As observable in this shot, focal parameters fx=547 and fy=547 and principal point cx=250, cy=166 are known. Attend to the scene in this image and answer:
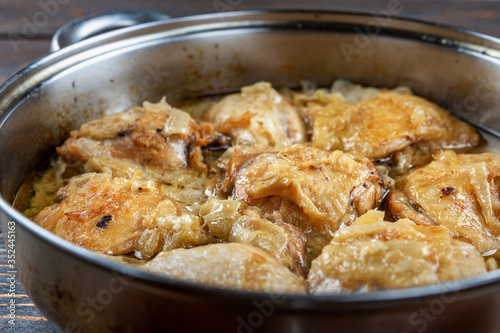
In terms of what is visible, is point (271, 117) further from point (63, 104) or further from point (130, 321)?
point (130, 321)

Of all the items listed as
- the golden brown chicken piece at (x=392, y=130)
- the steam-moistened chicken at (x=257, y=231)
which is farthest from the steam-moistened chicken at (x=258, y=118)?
the steam-moistened chicken at (x=257, y=231)

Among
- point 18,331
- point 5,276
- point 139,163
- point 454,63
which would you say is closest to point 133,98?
point 139,163

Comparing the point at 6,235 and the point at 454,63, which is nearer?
the point at 6,235

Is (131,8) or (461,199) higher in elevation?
(131,8)

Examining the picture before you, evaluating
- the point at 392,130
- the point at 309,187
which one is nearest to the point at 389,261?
the point at 309,187

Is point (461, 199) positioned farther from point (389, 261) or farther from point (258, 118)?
point (258, 118)

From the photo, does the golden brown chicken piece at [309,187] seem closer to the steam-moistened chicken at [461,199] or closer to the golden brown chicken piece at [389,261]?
the steam-moistened chicken at [461,199]
